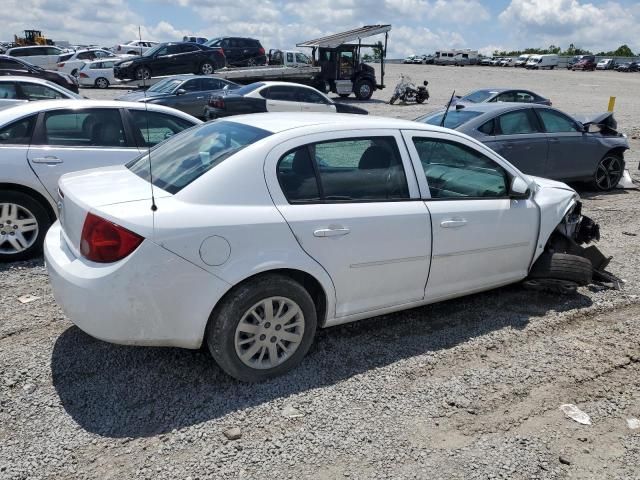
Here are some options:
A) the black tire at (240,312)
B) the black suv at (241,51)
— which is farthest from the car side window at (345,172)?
the black suv at (241,51)

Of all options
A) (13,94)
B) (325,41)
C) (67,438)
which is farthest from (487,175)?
(325,41)

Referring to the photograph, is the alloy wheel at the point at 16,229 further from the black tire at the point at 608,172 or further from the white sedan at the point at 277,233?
the black tire at the point at 608,172

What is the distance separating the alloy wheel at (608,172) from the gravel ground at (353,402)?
5.81 m

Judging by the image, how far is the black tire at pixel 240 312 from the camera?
3.28 m

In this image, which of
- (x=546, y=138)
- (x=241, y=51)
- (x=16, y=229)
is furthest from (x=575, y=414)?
(x=241, y=51)

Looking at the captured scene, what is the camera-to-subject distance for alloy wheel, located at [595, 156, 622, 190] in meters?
9.84

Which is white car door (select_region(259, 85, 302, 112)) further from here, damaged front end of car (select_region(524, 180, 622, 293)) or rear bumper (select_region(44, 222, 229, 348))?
rear bumper (select_region(44, 222, 229, 348))

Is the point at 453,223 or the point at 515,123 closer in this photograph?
the point at 453,223

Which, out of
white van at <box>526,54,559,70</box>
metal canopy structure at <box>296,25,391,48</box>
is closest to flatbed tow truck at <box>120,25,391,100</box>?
metal canopy structure at <box>296,25,391,48</box>

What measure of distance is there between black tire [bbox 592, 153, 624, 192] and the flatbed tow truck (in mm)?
16770

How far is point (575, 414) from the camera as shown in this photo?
3387 mm

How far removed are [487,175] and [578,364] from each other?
5.06ft

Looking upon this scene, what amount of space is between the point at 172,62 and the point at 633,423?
25343mm

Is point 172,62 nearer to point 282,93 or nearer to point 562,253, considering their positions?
point 282,93
